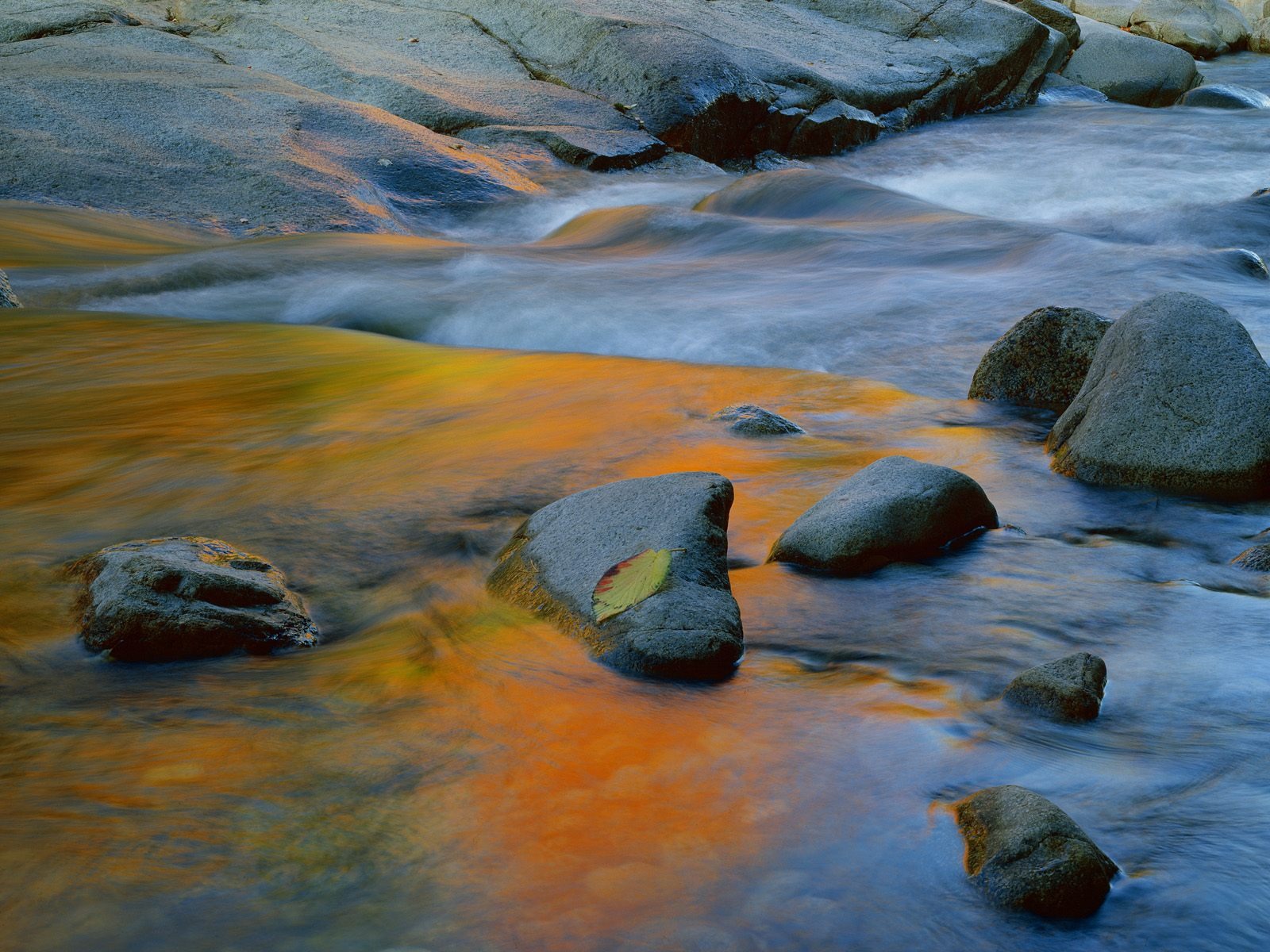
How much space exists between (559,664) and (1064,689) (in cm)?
104

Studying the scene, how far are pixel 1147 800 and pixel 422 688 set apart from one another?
139cm

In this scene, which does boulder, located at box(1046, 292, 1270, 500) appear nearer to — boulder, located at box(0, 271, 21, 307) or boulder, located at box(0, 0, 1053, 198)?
boulder, located at box(0, 271, 21, 307)

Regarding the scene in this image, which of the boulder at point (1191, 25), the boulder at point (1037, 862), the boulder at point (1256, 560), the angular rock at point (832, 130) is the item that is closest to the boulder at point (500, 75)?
the angular rock at point (832, 130)

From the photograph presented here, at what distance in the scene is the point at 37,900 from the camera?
150cm

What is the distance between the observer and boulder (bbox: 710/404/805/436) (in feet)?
13.4

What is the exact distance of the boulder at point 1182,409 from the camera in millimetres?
3377

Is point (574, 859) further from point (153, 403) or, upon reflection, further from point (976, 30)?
point (976, 30)

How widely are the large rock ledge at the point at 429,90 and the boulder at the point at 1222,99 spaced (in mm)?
2235

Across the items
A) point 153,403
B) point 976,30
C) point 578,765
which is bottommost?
point 153,403

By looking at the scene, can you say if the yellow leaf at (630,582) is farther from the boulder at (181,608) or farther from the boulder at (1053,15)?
the boulder at (1053,15)

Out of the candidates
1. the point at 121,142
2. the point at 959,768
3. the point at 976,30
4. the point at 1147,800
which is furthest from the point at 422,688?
the point at 976,30

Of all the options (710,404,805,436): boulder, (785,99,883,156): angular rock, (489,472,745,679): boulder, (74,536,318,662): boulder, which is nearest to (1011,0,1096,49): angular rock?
(785,99,883,156): angular rock

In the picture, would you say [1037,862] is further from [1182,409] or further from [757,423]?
[757,423]

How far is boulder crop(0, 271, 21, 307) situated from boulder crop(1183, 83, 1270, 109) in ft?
53.0
